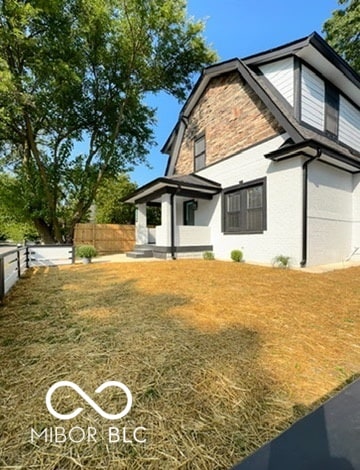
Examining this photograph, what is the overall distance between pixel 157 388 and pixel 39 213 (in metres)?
13.2

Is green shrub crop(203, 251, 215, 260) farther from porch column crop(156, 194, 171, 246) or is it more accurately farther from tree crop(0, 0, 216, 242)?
tree crop(0, 0, 216, 242)

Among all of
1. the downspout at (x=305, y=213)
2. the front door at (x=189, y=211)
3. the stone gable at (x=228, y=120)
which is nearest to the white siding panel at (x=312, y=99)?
the stone gable at (x=228, y=120)

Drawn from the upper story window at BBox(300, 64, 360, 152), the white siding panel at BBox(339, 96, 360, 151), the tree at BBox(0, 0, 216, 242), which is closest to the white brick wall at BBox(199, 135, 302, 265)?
the upper story window at BBox(300, 64, 360, 152)

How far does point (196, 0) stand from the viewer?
454 inches

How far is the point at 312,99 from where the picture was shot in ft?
29.1

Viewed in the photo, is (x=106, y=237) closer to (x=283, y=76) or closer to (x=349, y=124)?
(x=283, y=76)

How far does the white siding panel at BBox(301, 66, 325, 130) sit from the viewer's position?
28.2 ft

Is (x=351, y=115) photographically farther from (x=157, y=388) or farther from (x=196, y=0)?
(x=157, y=388)

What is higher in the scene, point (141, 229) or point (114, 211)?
point (114, 211)

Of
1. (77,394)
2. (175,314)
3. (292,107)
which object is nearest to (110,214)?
(292,107)

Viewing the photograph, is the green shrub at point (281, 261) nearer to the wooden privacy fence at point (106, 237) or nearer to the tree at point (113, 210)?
the wooden privacy fence at point (106, 237)

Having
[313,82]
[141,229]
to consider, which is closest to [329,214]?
[313,82]

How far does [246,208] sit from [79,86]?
35.7ft

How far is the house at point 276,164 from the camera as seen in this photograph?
307 inches
